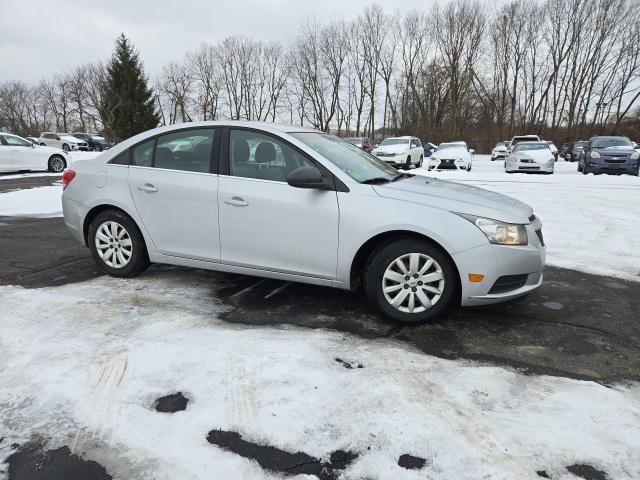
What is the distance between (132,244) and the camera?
15.0 feet

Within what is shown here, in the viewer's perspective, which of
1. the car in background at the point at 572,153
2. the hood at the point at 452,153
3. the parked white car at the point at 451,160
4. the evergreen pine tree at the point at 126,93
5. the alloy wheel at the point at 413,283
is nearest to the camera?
the alloy wheel at the point at 413,283

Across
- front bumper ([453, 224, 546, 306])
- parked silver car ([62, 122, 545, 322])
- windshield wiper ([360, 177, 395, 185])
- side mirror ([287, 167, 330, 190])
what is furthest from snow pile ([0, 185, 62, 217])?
front bumper ([453, 224, 546, 306])

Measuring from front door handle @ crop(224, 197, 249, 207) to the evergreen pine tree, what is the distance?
4128 cm

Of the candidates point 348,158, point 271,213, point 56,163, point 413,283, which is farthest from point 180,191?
point 56,163

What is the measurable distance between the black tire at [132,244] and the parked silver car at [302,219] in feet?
0.04

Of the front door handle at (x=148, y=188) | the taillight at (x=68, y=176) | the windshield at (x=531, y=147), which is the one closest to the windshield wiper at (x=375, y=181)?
the front door handle at (x=148, y=188)

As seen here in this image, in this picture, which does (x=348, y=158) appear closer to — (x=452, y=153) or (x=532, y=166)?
(x=532, y=166)

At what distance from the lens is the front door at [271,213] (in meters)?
3.73

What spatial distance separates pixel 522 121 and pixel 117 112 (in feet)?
133

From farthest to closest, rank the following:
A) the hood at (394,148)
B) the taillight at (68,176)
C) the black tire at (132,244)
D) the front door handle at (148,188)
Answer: the hood at (394,148), the taillight at (68,176), the black tire at (132,244), the front door handle at (148,188)

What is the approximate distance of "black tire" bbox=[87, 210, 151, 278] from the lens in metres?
4.54

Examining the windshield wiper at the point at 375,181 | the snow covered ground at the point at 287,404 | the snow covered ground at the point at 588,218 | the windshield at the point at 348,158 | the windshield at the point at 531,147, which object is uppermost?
the windshield at the point at 531,147

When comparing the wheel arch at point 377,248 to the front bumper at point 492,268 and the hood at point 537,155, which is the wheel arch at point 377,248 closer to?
the front bumper at point 492,268

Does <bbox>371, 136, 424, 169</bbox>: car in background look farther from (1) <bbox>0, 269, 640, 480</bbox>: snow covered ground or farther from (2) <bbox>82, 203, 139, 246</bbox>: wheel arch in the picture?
(1) <bbox>0, 269, 640, 480</bbox>: snow covered ground
